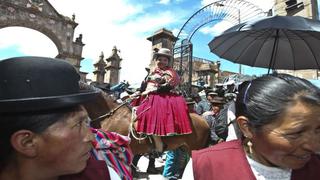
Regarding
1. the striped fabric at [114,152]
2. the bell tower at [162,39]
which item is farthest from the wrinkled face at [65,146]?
the bell tower at [162,39]

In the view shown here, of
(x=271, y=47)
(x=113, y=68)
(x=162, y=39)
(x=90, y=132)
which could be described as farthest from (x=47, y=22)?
(x=90, y=132)

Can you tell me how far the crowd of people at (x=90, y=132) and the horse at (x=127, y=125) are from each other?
117 inches

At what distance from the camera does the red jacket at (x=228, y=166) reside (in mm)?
1333

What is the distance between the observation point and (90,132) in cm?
123

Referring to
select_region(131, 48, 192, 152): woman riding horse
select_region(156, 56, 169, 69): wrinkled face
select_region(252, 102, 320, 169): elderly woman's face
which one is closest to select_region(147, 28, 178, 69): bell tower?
select_region(156, 56, 169, 69): wrinkled face

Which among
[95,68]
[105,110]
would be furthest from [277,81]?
[95,68]

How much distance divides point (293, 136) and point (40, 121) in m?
1.03

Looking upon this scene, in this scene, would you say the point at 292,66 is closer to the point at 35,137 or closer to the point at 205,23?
the point at 35,137

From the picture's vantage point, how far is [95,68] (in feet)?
67.4

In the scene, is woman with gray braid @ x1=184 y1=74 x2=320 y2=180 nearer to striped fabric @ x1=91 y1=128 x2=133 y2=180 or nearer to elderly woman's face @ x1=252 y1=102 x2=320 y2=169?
elderly woman's face @ x1=252 y1=102 x2=320 y2=169

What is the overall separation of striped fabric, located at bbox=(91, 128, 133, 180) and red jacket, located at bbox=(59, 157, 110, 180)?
0.60 feet

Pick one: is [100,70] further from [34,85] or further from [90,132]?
[34,85]

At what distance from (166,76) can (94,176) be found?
3.81 m

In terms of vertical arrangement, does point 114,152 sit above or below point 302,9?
below
